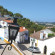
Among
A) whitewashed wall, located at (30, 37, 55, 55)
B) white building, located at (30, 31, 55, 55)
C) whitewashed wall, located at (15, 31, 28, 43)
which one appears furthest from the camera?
whitewashed wall, located at (15, 31, 28, 43)

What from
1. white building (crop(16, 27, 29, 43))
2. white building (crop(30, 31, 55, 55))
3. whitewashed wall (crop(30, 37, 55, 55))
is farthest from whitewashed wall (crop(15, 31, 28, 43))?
whitewashed wall (crop(30, 37, 55, 55))

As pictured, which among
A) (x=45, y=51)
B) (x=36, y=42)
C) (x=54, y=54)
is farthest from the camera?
(x=36, y=42)

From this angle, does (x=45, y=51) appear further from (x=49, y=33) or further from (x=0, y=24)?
(x=0, y=24)

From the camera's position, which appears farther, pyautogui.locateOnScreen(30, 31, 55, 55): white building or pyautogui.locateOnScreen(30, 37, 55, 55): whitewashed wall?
pyautogui.locateOnScreen(30, 31, 55, 55): white building

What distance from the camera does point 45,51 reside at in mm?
27281

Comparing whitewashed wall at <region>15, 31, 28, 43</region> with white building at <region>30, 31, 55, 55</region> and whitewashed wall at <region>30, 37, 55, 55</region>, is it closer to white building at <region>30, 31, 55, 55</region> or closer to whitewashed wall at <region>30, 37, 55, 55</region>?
white building at <region>30, 31, 55, 55</region>

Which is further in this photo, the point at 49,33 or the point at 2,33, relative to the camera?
the point at 2,33

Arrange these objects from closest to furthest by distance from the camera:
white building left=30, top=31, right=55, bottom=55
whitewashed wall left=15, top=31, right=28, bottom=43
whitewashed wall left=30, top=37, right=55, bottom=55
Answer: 1. whitewashed wall left=30, top=37, right=55, bottom=55
2. white building left=30, top=31, right=55, bottom=55
3. whitewashed wall left=15, top=31, right=28, bottom=43

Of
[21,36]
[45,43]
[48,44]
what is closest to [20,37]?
[21,36]

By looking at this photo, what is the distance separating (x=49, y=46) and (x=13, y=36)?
22.4m

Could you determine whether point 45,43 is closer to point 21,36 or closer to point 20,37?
point 20,37

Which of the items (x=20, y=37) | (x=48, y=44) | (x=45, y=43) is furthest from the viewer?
(x=20, y=37)

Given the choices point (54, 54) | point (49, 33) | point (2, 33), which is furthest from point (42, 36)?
point (2, 33)

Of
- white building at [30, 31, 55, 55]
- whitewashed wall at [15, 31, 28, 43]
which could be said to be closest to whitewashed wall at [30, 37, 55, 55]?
white building at [30, 31, 55, 55]
